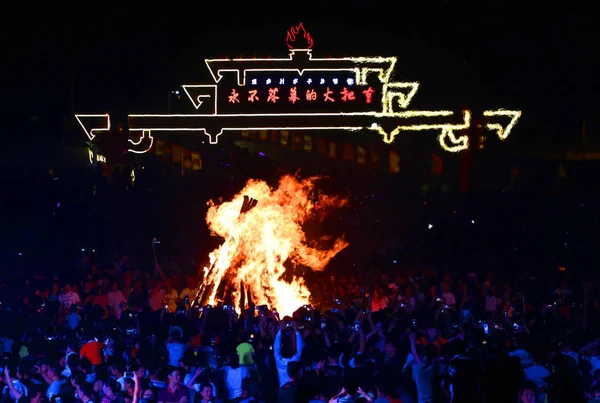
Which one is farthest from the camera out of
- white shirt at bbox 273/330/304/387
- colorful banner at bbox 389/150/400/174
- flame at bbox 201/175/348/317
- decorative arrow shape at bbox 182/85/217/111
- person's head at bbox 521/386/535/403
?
colorful banner at bbox 389/150/400/174

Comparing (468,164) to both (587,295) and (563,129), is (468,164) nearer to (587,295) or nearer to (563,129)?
(563,129)

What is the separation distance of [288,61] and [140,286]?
7926 mm

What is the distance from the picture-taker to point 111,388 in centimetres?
862

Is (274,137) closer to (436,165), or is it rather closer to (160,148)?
(160,148)

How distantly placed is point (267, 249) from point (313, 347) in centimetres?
732

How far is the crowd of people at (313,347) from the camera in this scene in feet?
28.5

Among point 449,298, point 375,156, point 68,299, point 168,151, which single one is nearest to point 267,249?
point 68,299

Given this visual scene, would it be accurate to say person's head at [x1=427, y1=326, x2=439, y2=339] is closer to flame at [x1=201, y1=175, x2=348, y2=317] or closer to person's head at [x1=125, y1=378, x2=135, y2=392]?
person's head at [x1=125, y1=378, x2=135, y2=392]

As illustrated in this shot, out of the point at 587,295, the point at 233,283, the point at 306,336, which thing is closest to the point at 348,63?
the point at 233,283

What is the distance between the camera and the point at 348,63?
21250 mm

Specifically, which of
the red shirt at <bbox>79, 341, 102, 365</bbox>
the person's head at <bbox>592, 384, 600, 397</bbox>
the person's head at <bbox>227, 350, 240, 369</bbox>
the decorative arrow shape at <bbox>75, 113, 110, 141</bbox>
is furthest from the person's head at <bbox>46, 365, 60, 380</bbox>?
the decorative arrow shape at <bbox>75, 113, 110, 141</bbox>

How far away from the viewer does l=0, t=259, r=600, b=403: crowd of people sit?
28.5 feet

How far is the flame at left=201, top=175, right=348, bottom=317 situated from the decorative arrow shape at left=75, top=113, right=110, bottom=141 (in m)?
3.31

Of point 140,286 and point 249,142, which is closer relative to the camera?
point 140,286
